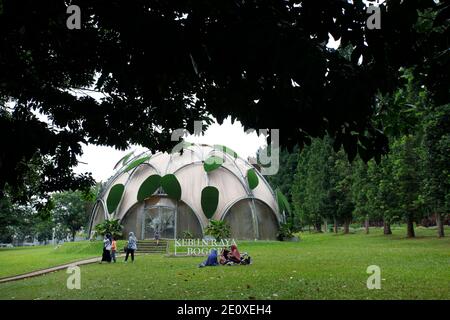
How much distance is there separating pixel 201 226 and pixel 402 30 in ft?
105

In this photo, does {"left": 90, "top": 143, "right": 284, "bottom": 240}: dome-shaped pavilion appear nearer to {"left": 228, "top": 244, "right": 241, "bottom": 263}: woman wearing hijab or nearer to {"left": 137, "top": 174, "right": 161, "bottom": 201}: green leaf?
{"left": 137, "top": 174, "right": 161, "bottom": 201}: green leaf

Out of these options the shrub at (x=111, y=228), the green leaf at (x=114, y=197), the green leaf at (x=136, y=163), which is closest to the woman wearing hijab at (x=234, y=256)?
the shrub at (x=111, y=228)

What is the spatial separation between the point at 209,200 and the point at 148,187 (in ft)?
16.8

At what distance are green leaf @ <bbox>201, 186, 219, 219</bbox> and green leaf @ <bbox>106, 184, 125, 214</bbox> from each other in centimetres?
729

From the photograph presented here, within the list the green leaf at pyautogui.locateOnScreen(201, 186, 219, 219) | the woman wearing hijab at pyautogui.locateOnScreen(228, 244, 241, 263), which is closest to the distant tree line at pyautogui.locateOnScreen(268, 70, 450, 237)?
the woman wearing hijab at pyautogui.locateOnScreen(228, 244, 241, 263)

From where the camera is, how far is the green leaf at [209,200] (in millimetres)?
35438

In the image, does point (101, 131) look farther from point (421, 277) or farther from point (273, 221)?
point (273, 221)

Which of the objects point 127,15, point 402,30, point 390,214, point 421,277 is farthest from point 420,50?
point 390,214

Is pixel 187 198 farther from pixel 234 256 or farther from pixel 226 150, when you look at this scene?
pixel 234 256

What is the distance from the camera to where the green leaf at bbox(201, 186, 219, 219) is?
35438mm

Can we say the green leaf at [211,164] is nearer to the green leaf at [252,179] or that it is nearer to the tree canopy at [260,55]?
the green leaf at [252,179]

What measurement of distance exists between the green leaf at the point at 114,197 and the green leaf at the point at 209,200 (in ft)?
23.9

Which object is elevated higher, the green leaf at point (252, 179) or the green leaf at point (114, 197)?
the green leaf at point (252, 179)

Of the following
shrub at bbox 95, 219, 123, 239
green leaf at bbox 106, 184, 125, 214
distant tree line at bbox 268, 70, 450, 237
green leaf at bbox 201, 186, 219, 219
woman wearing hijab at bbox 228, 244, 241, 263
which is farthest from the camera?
green leaf at bbox 106, 184, 125, 214
